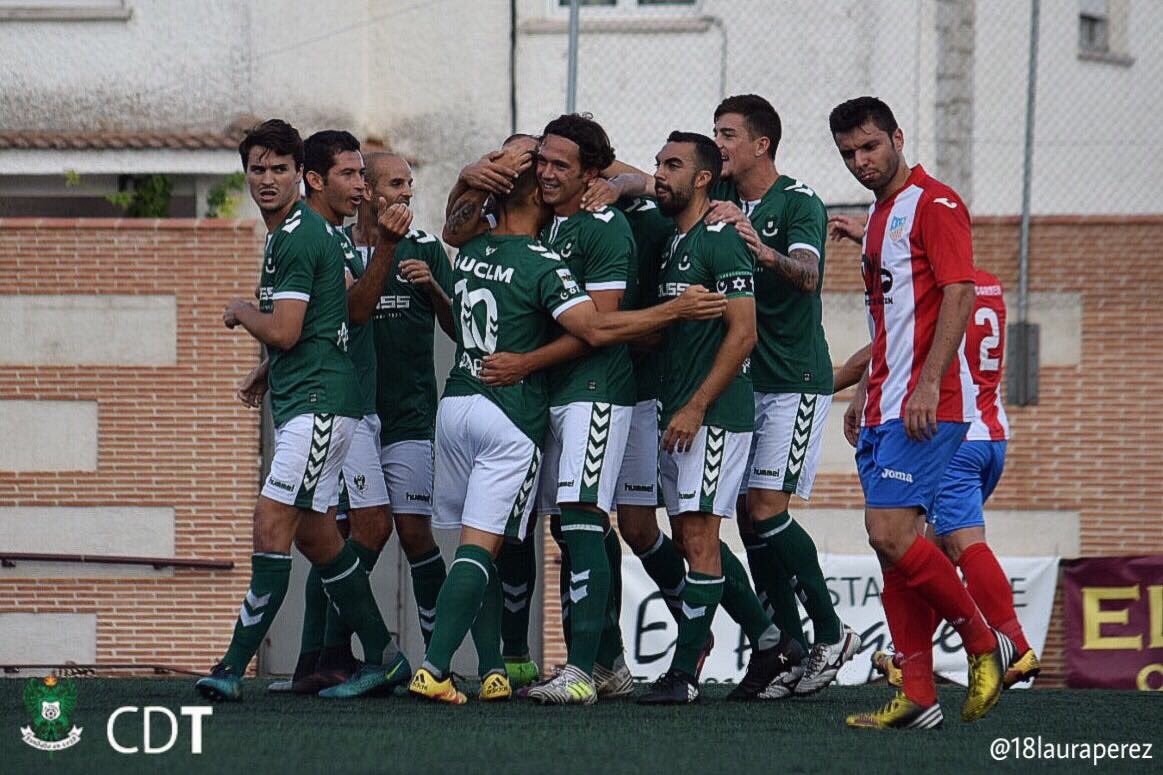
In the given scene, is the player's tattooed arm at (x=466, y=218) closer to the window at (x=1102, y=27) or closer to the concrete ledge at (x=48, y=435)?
the concrete ledge at (x=48, y=435)

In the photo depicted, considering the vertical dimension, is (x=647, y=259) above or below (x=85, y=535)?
above

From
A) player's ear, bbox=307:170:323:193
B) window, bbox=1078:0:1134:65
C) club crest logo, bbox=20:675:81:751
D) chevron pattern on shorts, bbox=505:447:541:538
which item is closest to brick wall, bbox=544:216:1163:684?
window, bbox=1078:0:1134:65

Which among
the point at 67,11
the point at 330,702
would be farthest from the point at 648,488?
the point at 67,11

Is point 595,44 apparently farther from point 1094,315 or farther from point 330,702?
point 330,702

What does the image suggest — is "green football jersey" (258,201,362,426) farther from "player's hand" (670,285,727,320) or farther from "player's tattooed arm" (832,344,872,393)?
"player's tattooed arm" (832,344,872,393)

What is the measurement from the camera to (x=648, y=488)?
312 inches

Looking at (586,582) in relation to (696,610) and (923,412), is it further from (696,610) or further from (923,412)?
(923,412)

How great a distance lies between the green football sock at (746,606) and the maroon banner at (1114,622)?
17.6ft

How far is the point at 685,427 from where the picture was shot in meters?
7.30

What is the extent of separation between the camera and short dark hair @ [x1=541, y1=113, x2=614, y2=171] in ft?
24.5

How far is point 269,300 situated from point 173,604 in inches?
267

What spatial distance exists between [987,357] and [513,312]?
2715 mm

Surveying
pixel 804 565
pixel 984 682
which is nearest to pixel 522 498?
pixel 804 565

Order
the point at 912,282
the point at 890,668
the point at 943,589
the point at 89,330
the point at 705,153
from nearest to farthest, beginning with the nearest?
the point at 943,589, the point at 912,282, the point at 705,153, the point at 890,668, the point at 89,330
